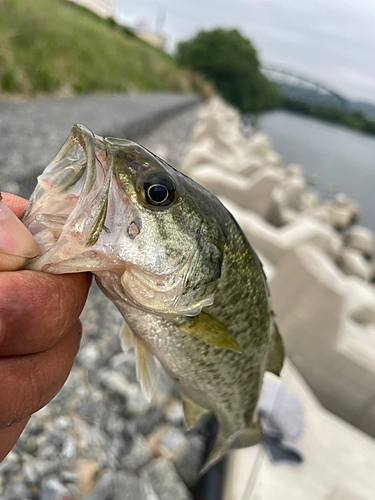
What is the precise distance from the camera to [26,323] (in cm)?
74

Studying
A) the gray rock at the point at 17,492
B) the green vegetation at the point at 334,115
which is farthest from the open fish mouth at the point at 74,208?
the green vegetation at the point at 334,115

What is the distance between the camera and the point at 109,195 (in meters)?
0.79

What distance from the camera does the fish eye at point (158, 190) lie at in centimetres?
82

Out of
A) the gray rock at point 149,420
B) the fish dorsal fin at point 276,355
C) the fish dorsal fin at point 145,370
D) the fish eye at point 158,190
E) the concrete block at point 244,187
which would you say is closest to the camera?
the fish eye at point 158,190

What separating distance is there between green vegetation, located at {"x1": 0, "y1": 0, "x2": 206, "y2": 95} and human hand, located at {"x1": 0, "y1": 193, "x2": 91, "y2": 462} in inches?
212

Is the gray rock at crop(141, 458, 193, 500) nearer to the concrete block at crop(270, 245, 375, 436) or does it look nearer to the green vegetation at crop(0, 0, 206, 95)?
the concrete block at crop(270, 245, 375, 436)

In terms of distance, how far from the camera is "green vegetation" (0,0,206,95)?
18.5 ft

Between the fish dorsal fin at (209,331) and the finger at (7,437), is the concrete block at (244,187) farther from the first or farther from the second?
the finger at (7,437)

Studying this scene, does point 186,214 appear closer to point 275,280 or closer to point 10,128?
point 275,280

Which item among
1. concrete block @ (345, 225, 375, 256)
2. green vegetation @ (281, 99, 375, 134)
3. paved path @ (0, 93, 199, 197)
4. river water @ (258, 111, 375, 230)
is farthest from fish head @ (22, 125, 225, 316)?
green vegetation @ (281, 99, 375, 134)

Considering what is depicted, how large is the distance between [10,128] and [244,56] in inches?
1506

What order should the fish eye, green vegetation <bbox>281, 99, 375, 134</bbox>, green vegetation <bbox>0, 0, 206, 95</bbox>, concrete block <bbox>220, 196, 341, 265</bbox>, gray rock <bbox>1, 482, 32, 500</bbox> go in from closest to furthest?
1. the fish eye
2. gray rock <bbox>1, 482, 32, 500</bbox>
3. concrete block <bbox>220, 196, 341, 265</bbox>
4. green vegetation <bbox>0, 0, 206, 95</bbox>
5. green vegetation <bbox>281, 99, 375, 134</bbox>

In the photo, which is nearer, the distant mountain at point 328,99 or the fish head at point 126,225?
the fish head at point 126,225

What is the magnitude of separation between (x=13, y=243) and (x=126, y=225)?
245mm
